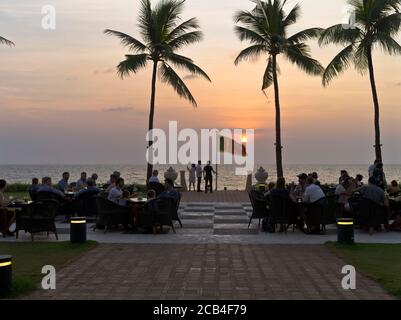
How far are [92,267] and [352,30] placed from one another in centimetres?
1969

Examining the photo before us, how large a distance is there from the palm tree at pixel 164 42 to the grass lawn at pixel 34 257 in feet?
55.0

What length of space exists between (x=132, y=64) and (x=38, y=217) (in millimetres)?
16026

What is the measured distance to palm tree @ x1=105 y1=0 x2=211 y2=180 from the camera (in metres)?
27.0

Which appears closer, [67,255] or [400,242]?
[67,255]

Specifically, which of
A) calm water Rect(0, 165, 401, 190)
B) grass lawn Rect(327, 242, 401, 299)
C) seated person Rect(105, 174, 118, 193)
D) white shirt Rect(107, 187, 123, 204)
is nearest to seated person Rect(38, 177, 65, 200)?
seated person Rect(105, 174, 118, 193)

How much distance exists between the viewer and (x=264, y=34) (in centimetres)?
2809

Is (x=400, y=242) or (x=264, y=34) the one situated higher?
(x=264, y=34)

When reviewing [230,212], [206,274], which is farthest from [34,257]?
[230,212]

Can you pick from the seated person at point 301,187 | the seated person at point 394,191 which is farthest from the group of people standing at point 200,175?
the seated person at point 301,187

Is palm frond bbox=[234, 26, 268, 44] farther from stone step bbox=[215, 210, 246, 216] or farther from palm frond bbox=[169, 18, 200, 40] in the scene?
stone step bbox=[215, 210, 246, 216]

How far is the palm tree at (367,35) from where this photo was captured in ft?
79.0

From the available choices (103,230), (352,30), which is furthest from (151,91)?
(103,230)
